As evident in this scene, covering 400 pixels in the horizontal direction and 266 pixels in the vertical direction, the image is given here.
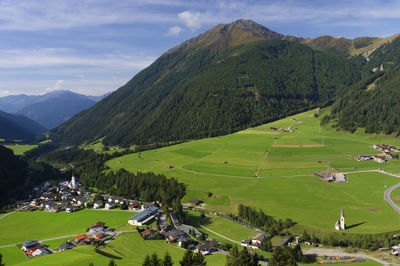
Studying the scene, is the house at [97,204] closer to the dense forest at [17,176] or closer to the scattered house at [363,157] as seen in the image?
the dense forest at [17,176]

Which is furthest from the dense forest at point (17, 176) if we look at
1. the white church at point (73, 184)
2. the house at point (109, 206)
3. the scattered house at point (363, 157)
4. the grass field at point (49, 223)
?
the scattered house at point (363, 157)

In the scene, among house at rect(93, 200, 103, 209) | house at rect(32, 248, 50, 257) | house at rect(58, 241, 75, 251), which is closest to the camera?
house at rect(32, 248, 50, 257)

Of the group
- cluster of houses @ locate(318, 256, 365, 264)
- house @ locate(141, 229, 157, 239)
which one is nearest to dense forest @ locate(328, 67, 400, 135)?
cluster of houses @ locate(318, 256, 365, 264)

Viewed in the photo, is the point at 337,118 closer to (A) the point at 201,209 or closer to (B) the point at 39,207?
(A) the point at 201,209

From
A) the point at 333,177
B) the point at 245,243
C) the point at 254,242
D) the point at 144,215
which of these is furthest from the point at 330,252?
the point at 144,215

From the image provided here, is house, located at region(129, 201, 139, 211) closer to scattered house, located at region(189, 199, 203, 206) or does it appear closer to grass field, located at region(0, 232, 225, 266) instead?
scattered house, located at region(189, 199, 203, 206)

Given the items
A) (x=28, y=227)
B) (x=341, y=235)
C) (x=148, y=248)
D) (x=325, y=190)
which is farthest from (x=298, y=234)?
(x=28, y=227)
